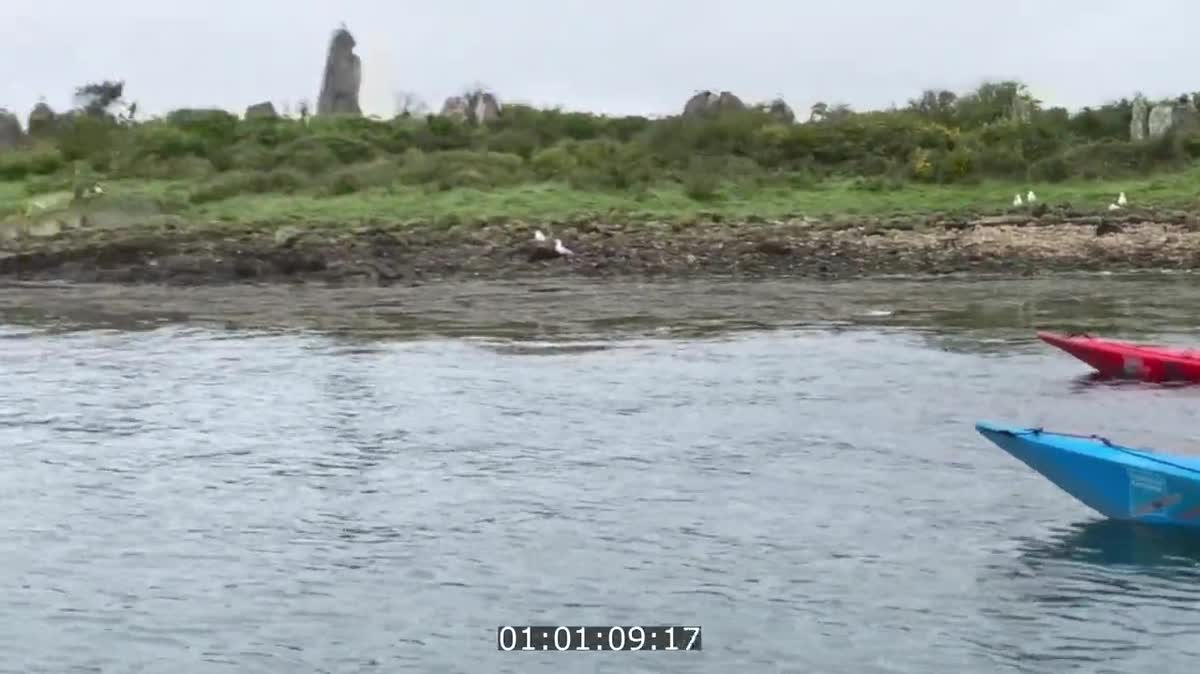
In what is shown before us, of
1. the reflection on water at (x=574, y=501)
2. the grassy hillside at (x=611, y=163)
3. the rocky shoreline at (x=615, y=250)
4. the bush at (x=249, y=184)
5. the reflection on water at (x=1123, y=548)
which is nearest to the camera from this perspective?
the reflection on water at (x=574, y=501)

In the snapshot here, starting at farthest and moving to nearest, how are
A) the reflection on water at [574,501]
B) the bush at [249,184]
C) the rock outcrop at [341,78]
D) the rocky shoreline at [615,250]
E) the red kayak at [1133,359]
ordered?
the rock outcrop at [341,78] → the bush at [249,184] → the rocky shoreline at [615,250] → the red kayak at [1133,359] → the reflection on water at [574,501]

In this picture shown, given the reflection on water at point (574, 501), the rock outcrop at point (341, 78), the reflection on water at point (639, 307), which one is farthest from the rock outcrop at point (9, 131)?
the reflection on water at point (574, 501)

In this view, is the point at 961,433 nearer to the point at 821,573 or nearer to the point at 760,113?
the point at 821,573

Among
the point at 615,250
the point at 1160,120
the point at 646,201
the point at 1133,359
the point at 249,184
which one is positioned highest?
the point at 1160,120

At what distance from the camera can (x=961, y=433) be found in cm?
1791

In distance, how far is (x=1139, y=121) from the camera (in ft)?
173

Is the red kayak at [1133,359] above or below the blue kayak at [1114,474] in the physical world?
above

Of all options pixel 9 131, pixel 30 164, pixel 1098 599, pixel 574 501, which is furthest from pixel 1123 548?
pixel 9 131

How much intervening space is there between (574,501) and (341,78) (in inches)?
2252

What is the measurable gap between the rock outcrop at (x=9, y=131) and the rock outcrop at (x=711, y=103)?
21.3 metres

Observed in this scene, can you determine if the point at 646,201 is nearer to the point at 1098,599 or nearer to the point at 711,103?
the point at 711,103

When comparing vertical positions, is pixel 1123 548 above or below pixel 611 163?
below

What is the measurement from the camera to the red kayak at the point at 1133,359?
800 inches
